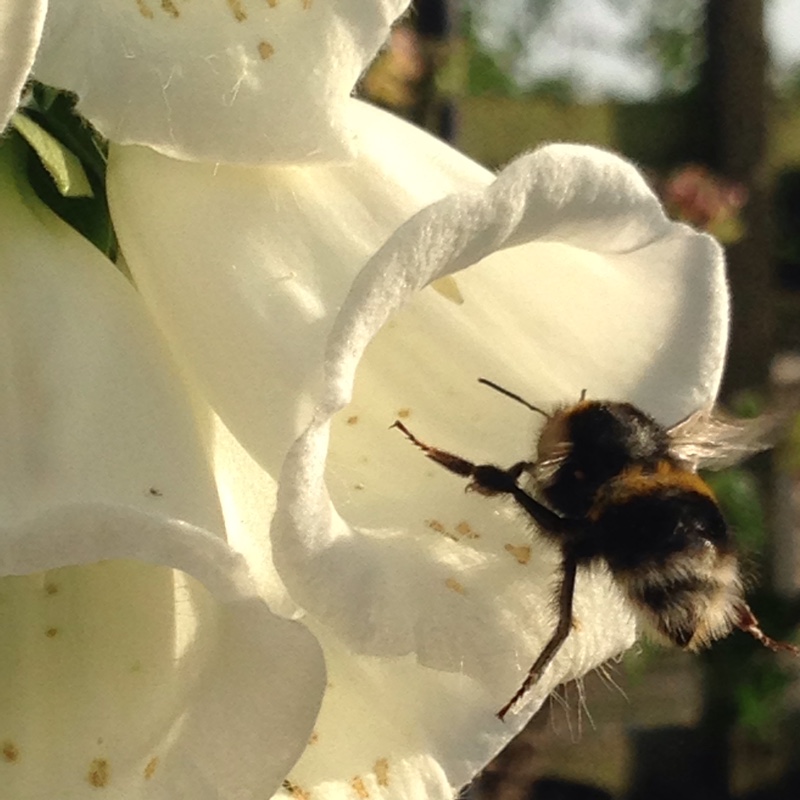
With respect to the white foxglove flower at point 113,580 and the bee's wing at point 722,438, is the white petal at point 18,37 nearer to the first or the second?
the white foxglove flower at point 113,580

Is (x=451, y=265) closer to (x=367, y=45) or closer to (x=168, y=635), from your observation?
(x=367, y=45)

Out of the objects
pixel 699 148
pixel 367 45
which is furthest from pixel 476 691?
pixel 699 148

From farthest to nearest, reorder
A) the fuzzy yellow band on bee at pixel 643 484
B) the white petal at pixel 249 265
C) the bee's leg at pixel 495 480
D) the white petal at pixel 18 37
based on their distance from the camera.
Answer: the fuzzy yellow band on bee at pixel 643 484, the bee's leg at pixel 495 480, the white petal at pixel 249 265, the white petal at pixel 18 37

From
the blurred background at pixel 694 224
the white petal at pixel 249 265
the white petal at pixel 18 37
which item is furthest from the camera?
the blurred background at pixel 694 224

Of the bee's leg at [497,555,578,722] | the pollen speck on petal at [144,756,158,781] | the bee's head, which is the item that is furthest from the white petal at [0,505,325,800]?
the bee's head

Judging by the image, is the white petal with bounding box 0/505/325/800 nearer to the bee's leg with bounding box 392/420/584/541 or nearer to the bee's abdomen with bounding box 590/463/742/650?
the bee's leg with bounding box 392/420/584/541

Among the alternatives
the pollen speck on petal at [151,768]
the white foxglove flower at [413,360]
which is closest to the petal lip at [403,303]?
the white foxglove flower at [413,360]
